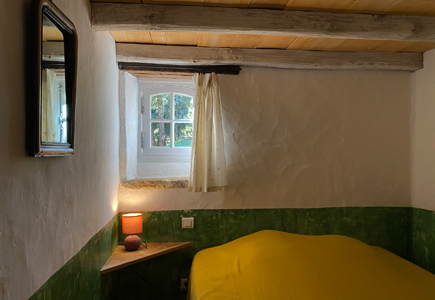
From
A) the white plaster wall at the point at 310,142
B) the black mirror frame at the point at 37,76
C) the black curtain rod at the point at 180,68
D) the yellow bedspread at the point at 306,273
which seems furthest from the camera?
the white plaster wall at the point at 310,142

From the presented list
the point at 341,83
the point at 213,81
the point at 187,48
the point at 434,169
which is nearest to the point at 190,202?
the point at 213,81

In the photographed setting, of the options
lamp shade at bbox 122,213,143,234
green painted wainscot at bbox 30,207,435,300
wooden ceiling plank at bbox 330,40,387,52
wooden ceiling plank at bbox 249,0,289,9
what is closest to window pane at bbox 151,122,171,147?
green painted wainscot at bbox 30,207,435,300

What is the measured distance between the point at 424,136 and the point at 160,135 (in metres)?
2.30

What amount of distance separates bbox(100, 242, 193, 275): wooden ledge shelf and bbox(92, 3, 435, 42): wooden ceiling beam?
148cm

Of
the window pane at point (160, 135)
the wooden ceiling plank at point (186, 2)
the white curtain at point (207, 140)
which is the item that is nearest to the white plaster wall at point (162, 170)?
the window pane at point (160, 135)

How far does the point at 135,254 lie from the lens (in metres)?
2.31

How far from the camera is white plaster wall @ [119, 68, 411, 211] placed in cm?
272

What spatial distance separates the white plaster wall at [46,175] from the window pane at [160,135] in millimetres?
795

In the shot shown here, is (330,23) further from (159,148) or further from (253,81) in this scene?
(159,148)

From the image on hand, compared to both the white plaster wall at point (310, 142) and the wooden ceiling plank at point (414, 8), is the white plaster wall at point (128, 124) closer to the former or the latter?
the white plaster wall at point (310, 142)

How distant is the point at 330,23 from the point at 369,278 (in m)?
1.55

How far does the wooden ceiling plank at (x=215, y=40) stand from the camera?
230 centimetres

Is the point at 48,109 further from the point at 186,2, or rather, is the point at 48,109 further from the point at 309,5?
the point at 309,5

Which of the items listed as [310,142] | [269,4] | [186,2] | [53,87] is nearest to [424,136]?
[310,142]
